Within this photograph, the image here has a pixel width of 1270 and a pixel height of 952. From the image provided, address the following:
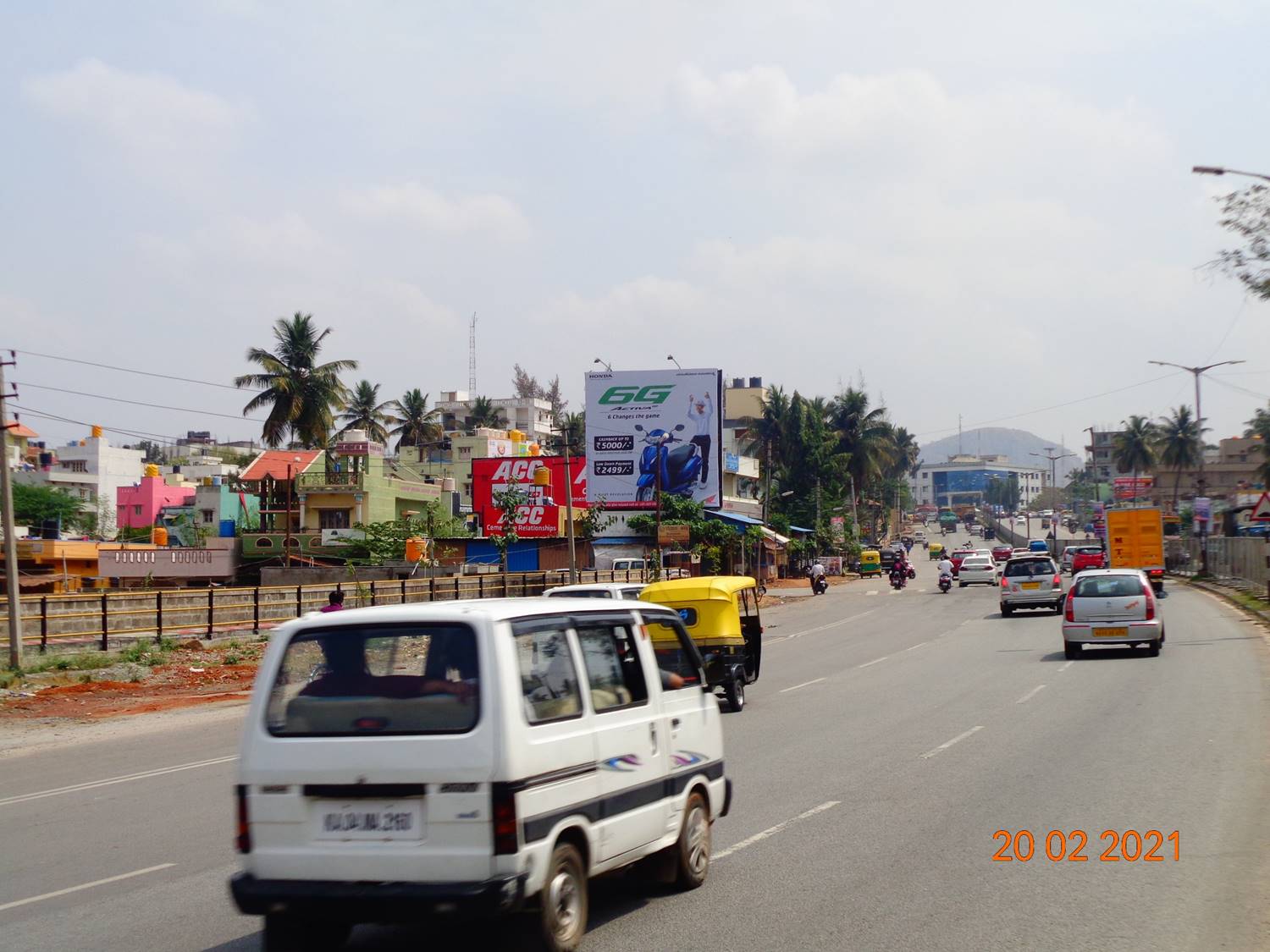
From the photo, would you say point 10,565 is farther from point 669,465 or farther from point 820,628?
point 669,465

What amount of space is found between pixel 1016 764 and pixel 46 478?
320 feet

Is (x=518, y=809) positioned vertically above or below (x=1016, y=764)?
above

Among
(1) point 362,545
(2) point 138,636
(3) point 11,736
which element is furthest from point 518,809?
(1) point 362,545

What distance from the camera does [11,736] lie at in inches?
734

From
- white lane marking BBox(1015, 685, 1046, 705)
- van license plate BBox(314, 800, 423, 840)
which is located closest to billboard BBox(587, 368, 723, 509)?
white lane marking BBox(1015, 685, 1046, 705)

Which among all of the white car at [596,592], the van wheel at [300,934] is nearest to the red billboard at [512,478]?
the white car at [596,592]

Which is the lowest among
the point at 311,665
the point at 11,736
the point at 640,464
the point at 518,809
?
the point at 11,736

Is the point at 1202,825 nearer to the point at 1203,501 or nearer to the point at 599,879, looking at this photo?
the point at 599,879

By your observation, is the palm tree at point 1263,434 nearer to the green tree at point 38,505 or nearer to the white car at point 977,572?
the white car at point 977,572

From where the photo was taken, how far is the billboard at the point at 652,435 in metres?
65.9

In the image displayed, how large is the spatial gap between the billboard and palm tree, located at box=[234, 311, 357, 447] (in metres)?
15.0

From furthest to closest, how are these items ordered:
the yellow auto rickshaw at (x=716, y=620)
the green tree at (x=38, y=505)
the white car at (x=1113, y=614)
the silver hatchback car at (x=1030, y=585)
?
the green tree at (x=38, y=505), the silver hatchback car at (x=1030, y=585), the white car at (x=1113, y=614), the yellow auto rickshaw at (x=716, y=620)

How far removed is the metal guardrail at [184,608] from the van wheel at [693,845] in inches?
814

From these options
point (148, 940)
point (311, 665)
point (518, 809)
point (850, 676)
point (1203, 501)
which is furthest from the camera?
point (1203, 501)
